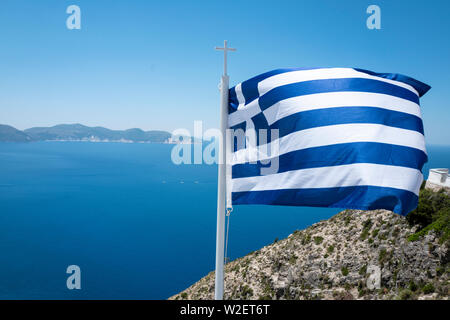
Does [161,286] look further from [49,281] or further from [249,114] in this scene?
[249,114]

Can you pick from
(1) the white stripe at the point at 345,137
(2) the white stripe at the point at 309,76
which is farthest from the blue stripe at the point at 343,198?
(2) the white stripe at the point at 309,76

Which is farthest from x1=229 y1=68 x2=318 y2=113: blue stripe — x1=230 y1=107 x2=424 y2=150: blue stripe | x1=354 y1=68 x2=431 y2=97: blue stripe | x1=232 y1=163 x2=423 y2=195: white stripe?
x1=354 y1=68 x2=431 y2=97: blue stripe

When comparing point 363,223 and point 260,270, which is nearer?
point 363,223

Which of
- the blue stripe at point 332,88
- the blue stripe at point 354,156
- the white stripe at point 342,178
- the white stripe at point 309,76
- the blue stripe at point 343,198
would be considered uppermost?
the white stripe at point 309,76

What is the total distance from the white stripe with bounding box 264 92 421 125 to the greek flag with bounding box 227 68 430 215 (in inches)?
Answer: 0.7

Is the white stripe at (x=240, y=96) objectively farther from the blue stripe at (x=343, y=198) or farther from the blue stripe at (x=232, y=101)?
the blue stripe at (x=343, y=198)

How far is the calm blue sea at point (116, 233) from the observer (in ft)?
277

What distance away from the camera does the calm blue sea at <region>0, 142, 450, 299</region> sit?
84.3 metres

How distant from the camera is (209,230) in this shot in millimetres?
114062

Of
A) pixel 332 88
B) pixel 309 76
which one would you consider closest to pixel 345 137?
pixel 332 88

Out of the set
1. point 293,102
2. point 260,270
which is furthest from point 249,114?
point 260,270

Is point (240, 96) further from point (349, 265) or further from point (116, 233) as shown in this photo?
point (116, 233)

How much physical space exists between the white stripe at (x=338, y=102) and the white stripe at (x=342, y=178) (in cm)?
114
